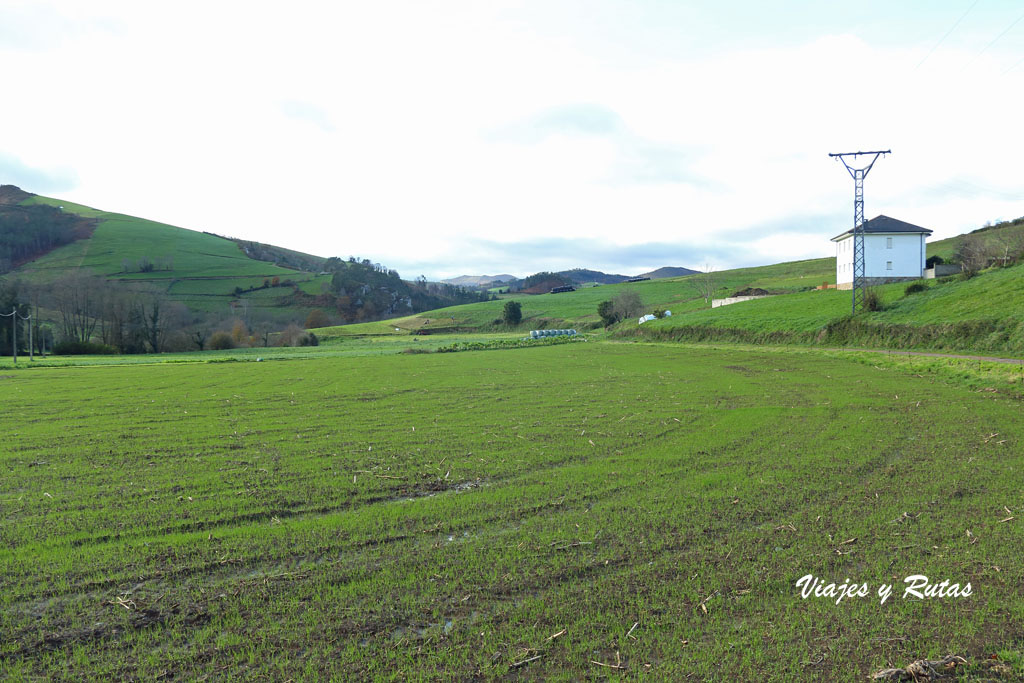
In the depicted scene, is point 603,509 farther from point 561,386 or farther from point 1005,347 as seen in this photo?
point 1005,347

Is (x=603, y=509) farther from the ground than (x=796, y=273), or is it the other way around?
(x=796, y=273)

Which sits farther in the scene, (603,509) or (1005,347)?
(1005,347)

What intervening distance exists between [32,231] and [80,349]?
103629 millimetres

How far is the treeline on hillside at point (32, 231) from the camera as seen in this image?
15325 centimetres

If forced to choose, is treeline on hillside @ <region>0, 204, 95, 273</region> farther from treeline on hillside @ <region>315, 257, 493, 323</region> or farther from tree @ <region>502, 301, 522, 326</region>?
tree @ <region>502, 301, 522, 326</region>

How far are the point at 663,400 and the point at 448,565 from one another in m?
15.0

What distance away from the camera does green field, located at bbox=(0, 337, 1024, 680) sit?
16.1ft

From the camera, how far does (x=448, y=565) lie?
6648 millimetres

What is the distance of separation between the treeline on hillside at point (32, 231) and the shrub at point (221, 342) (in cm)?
8840

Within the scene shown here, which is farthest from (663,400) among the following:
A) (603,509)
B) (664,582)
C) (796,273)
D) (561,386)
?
(796,273)

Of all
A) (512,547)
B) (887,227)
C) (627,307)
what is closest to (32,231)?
(627,307)

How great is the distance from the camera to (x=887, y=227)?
63.5m

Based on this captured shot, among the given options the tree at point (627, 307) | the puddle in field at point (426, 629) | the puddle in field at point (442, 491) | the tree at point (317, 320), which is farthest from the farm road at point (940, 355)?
the tree at point (317, 320)

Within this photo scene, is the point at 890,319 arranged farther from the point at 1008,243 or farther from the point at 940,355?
the point at 1008,243
